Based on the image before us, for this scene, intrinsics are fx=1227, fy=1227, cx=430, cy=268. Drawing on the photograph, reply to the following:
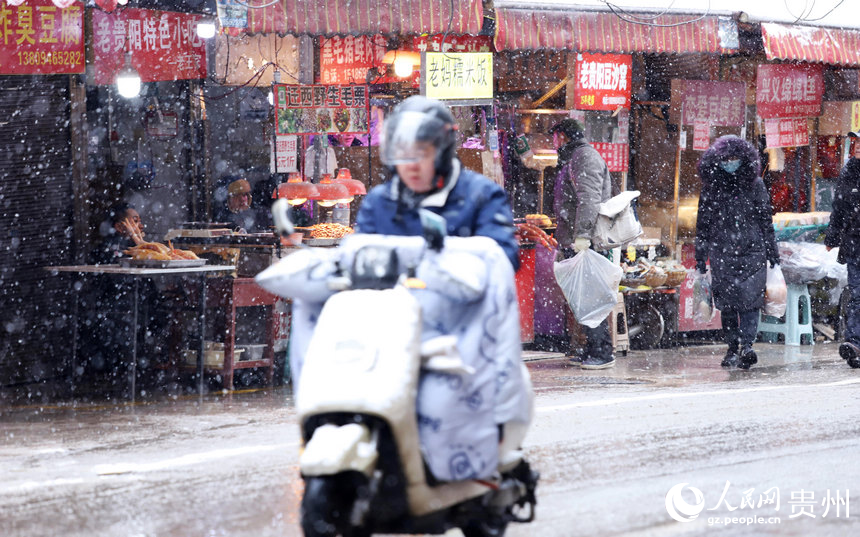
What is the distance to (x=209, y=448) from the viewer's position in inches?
328

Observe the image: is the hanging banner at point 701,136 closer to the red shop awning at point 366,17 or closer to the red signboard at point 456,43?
the red signboard at point 456,43

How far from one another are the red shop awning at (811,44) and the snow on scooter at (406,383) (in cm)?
1084

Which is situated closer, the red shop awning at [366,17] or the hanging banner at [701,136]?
the red shop awning at [366,17]

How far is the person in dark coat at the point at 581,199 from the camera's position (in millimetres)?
12852

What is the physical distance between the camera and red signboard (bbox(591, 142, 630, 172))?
611 inches

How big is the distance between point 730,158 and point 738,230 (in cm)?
77

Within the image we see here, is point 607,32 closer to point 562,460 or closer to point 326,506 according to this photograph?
point 562,460

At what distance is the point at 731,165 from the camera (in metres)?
12.7

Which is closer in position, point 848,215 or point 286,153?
point 848,215

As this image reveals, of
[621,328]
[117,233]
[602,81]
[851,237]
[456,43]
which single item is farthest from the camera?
[602,81]

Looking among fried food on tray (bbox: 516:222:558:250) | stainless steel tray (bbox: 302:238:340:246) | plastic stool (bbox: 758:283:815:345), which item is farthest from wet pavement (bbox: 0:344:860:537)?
plastic stool (bbox: 758:283:815:345)

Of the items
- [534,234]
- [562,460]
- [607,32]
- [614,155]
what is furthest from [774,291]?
[562,460]

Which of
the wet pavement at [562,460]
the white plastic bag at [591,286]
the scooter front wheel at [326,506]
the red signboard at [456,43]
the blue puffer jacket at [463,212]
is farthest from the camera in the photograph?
the red signboard at [456,43]

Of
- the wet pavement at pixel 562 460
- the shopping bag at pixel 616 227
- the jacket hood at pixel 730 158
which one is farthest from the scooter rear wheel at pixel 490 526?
the jacket hood at pixel 730 158
